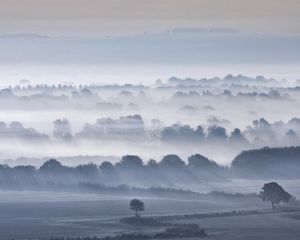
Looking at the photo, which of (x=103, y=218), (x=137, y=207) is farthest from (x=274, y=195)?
(x=103, y=218)

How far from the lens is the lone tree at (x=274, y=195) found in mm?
114500

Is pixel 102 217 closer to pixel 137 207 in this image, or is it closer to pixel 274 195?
pixel 137 207

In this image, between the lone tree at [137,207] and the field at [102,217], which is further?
the lone tree at [137,207]

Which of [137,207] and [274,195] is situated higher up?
[274,195]

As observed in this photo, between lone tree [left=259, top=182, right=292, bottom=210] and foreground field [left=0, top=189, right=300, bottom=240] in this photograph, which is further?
lone tree [left=259, top=182, right=292, bottom=210]

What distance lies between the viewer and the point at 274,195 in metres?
115

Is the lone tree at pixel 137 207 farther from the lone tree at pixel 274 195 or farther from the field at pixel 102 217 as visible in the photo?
the lone tree at pixel 274 195

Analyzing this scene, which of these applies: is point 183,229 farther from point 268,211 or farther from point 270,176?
point 270,176

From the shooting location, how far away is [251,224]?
338 feet

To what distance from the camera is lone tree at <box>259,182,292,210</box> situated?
114 meters

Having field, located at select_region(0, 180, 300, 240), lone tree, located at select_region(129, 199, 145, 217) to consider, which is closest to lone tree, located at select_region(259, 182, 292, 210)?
field, located at select_region(0, 180, 300, 240)

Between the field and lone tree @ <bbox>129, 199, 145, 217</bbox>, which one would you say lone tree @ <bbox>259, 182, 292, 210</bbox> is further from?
lone tree @ <bbox>129, 199, 145, 217</bbox>

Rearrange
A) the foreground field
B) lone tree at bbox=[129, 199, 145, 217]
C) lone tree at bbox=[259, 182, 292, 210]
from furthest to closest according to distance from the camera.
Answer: lone tree at bbox=[259, 182, 292, 210] < lone tree at bbox=[129, 199, 145, 217] < the foreground field

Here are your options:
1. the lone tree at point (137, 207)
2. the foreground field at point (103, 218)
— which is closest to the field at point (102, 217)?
the foreground field at point (103, 218)
